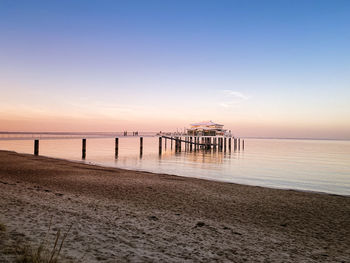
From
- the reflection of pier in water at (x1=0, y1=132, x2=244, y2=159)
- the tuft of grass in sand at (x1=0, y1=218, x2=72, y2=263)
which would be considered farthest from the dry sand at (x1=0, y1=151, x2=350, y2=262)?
the reflection of pier in water at (x1=0, y1=132, x2=244, y2=159)

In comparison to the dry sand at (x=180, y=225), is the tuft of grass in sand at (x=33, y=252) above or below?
above

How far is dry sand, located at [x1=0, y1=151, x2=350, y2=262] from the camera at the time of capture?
5.18 meters

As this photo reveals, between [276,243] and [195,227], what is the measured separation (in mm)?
2065

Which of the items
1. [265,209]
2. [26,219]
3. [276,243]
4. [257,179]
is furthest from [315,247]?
[257,179]

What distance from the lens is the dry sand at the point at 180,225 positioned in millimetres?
5180

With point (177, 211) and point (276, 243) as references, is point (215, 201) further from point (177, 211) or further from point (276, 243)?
point (276, 243)

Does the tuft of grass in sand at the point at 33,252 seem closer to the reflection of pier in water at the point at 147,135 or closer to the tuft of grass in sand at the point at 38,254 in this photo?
the tuft of grass in sand at the point at 38,254

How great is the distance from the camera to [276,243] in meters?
6.55

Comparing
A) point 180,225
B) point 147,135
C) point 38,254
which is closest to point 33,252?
point 38,254

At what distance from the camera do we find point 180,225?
7.32 metres

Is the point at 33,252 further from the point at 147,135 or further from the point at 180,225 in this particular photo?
the point at 147,135

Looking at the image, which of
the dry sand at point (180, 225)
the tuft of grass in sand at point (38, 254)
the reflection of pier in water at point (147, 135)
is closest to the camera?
the tuft of grass in sand at point (38, 254)

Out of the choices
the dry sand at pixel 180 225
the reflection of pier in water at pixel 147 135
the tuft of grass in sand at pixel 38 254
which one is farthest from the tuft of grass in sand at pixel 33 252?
the reflection of pier in water at pixel 147 135

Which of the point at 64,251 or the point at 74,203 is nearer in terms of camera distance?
the point at 64,251
